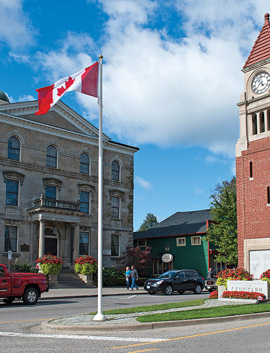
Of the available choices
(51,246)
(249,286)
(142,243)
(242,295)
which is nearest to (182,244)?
(142,243)

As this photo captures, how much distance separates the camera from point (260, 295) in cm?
1844

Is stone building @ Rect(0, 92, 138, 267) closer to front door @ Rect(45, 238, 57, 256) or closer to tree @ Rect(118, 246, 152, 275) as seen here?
front door @ Rect(45, 238, 57, 256)

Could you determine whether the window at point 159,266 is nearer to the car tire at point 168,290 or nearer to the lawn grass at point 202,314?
the car tire at point 168,290

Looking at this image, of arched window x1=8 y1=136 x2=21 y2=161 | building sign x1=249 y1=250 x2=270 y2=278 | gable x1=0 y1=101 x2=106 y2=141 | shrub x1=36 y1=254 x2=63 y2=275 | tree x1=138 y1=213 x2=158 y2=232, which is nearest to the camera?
building sign x1=249 y1=250 x2=270 y2=278

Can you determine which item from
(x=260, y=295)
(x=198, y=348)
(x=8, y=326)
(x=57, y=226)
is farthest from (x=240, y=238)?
(x=198, y=348)

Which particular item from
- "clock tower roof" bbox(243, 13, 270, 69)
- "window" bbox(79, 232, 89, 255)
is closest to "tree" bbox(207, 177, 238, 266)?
"window" bbox(79, 232, 89, 255)

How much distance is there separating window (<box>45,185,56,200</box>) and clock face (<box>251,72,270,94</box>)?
59.7ft

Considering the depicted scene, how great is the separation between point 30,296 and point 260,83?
2022cm

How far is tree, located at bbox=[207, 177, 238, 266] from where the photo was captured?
4291 cm

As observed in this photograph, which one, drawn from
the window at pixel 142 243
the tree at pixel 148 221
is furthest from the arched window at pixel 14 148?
the tree at pixel 148 221

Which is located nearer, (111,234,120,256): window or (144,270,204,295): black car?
(144,270,204,295): black car

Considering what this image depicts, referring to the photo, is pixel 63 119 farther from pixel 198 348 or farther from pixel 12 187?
pixel 198 348

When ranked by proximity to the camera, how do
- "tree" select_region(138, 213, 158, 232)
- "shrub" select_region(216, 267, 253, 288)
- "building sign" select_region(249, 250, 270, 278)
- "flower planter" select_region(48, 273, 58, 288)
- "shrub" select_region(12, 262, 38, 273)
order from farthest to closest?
"tree" select_region(138, 213, 158, 232) < "shrub" select_region(12, 262, 38, 273) < "flower planter" select_region(48, 273, 58, 288) < "building sign" select_region(249, 250, 270, 278) < "shrub" select_region(216, 267, 253, 288)

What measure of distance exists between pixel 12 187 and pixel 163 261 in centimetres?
1874
